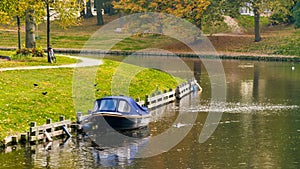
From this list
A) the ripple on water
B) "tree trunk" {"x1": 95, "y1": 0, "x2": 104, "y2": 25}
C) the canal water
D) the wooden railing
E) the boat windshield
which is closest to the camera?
the canal water

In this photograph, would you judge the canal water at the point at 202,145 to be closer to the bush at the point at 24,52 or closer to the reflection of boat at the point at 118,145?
the reflection of boat at the point at 118,145

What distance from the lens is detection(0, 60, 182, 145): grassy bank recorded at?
4417 cm

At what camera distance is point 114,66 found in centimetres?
7325

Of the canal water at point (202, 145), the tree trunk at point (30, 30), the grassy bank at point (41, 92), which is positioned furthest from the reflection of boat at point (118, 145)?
the tree trunk at point (30, 30)

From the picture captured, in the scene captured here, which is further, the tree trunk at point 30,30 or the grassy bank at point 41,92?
the tree trunk at point 30,30

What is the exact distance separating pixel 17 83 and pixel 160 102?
12498 mm

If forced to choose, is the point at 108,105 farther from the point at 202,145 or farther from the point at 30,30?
the point at 30,30

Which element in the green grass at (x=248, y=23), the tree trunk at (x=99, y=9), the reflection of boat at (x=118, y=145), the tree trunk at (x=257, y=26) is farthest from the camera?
the tree trunk at (x=99, y=9)

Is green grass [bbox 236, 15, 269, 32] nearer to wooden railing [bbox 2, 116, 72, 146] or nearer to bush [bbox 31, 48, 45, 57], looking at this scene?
bush [bbox 31, 48, 45, 57]

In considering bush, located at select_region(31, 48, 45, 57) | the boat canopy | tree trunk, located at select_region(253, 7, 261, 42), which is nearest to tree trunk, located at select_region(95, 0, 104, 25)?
tree trunk, located at select_region(253, 7, 261, 42)

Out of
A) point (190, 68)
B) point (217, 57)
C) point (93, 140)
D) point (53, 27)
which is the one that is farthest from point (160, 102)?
point (53, 27)

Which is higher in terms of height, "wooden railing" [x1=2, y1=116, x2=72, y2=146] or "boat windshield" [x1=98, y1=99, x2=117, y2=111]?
"boat windshield" [x1=98, y1=99, x2=117, y2=111]

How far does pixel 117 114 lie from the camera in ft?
148

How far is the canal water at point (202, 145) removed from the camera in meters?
36.2
